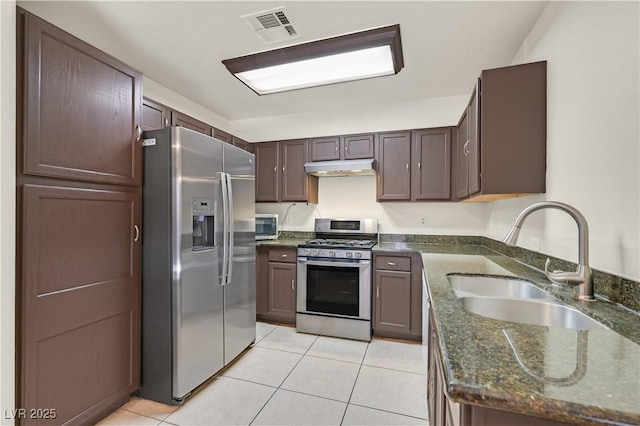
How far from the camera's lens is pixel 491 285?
1.71m

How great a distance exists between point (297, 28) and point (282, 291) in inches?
100

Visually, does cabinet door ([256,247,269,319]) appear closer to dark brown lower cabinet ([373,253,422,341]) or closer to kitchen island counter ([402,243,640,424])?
dark brown lower cabinet ([373,253,422,341])

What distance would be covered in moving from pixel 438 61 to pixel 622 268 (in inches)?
81.5

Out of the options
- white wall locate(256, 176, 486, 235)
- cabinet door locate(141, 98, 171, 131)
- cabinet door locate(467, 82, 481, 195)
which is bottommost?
white wall locate(256, 176, 486, 235)

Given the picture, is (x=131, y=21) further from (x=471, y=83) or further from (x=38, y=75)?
(x=471, y=83)

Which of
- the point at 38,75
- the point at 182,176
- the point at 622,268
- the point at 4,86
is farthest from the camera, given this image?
the point at 182,176

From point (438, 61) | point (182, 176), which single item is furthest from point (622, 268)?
point (182, 176)

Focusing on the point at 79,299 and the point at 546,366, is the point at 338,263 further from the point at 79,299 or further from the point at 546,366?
the point at 546,366

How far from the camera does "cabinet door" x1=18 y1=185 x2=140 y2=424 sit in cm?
138

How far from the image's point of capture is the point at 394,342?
112 inches

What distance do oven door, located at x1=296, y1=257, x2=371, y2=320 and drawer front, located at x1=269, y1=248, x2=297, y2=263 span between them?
4.5 inches

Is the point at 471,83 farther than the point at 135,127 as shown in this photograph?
Yes

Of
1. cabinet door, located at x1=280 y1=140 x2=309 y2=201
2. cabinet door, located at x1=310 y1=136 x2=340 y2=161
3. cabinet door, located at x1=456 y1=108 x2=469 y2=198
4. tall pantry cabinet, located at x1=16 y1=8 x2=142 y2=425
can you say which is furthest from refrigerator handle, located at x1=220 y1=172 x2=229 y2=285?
cabinet door, located at x1=456 y1=108 x2=469 y2=198

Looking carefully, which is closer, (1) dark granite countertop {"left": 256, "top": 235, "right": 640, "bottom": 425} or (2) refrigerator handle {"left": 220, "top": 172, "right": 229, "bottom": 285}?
(1) dark granite countertop {"left": 256, "top": 235, "right": 640, "bottom": 425}
